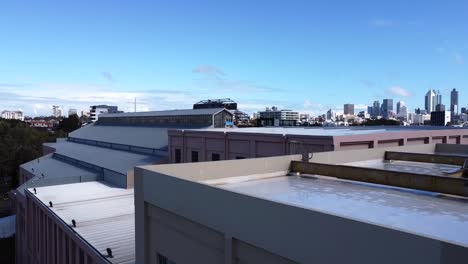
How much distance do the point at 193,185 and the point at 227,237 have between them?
1571 millimetres

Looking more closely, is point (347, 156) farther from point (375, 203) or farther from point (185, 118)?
point (185, 118)

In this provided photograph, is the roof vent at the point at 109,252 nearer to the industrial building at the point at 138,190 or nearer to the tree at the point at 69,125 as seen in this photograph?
the industrial building at the point at 138,190

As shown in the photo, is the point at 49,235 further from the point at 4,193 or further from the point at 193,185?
the point at 4,193

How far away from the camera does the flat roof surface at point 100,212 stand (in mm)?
16984

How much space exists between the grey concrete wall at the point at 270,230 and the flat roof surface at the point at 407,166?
32.6 feet

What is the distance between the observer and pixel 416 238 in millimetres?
4828

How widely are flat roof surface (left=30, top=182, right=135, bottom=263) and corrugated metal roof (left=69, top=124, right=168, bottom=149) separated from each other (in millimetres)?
10798

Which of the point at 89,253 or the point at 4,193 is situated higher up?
the point at 89,253

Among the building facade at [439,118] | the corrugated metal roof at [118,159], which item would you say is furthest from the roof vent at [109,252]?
the building facade at [439,118]

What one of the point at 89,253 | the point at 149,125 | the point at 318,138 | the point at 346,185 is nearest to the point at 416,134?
the point at 318,138

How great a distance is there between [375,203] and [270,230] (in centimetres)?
354

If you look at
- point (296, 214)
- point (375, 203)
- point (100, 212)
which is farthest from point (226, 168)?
point (100, 212)

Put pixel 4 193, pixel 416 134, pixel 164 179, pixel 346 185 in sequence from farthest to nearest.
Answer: pixel 4 193, pixel 416 134, pixel 346 185, pixel 164 179

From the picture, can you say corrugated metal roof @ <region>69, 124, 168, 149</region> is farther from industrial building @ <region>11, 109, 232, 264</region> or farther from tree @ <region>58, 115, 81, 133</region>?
tree @ <region>58, 115, 81, 133</region>
